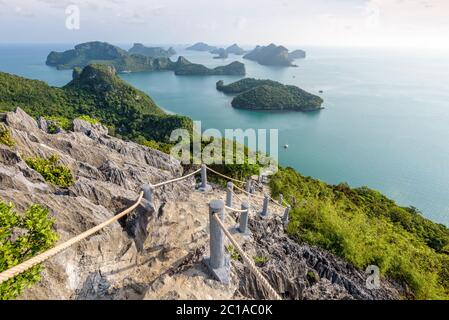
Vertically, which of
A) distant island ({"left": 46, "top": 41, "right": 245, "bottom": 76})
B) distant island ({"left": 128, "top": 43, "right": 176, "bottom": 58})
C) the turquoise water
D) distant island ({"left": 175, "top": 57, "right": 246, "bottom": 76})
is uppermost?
distant island ({"left": 128, "top": 43, "right": 176, "bottom": 58})

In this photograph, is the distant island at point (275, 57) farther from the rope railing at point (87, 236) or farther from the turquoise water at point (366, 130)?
the rope railing at point (87, 236)

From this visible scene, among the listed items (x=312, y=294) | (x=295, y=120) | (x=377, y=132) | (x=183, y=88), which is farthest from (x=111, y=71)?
(x=312, y=294)

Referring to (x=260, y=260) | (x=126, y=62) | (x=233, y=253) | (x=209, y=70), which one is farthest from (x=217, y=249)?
(x=126, y=62)

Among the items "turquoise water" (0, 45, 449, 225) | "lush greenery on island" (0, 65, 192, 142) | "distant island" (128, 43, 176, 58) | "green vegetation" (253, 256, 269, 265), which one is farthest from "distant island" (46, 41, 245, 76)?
"green vegetation" (253, 256, 269, 265)

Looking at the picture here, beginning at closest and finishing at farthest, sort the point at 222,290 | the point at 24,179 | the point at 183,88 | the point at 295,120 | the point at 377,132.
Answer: the point at 222,290 < the point at 24,179 < the point at 377,132 < the point at 295,120 < the point at 183,88

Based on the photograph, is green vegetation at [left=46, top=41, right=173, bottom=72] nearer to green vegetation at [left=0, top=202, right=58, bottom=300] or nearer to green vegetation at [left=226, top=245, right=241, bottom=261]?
green vegetation at [left=226, top=245, right=241, bottom=261]
